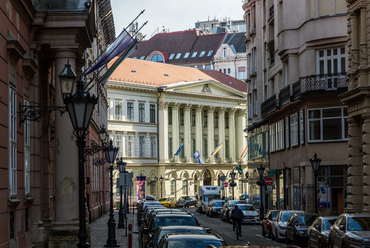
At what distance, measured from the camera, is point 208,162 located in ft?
388

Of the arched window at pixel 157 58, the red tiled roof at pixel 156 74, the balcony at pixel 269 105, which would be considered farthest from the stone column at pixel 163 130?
the balcony at pixel 269 105

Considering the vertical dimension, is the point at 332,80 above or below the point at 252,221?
above

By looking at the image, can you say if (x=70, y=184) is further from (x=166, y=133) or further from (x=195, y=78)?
(x=195, y=78)

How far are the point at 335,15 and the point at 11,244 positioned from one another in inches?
1262

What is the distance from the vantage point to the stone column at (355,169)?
3712 centimetres

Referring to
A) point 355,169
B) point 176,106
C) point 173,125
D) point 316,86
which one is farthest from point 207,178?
point 355,169

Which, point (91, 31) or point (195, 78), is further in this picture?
point (195, 78)

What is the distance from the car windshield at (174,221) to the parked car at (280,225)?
1159 cm

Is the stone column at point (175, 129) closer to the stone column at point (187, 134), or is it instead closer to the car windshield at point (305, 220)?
the stone column at point (187, 134)

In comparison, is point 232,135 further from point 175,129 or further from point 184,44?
point 184,44

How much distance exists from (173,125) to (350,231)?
8972cm

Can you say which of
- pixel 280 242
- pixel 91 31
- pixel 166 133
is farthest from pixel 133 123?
pixel 91 31

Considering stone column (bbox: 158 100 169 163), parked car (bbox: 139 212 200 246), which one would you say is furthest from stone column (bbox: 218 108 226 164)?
parked car (bbox: 139 212 200 246)

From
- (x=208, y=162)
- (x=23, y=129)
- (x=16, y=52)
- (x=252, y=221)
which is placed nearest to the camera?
(x=16, y=52)
